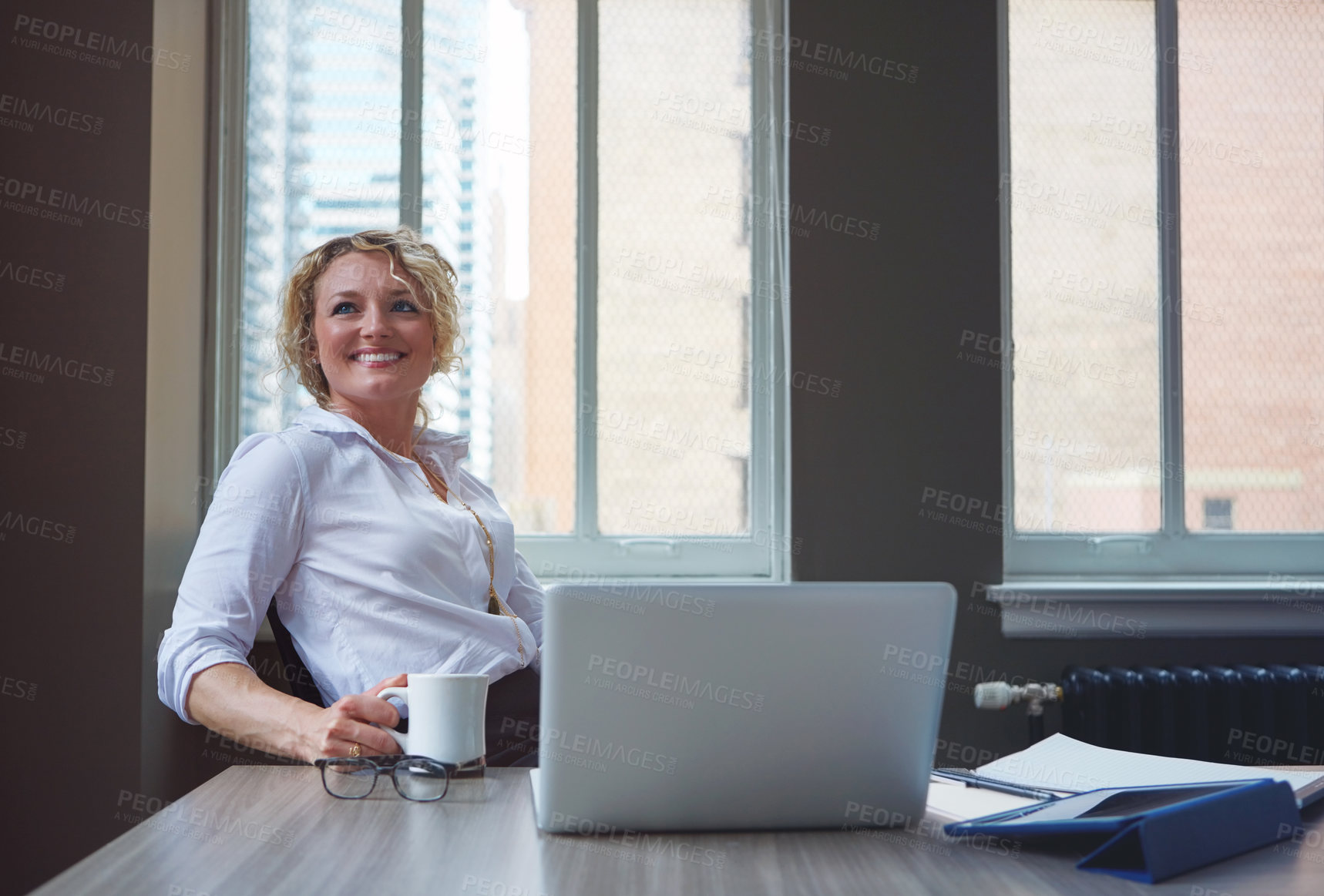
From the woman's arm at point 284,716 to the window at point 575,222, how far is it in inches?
47.9

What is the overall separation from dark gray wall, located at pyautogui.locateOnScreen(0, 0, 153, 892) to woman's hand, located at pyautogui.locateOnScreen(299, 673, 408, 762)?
1.11 meters

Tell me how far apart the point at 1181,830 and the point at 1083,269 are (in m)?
2.18

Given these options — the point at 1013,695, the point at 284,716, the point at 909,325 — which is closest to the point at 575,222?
the point at 909,325

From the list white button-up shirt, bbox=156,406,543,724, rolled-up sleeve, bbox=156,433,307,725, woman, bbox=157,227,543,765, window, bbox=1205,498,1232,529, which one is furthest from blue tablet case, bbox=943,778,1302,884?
window, bbox=1205,498,1232,529

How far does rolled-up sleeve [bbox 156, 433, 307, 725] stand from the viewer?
58.2 inches

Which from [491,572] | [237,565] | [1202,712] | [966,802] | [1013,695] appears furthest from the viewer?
[1202,712]

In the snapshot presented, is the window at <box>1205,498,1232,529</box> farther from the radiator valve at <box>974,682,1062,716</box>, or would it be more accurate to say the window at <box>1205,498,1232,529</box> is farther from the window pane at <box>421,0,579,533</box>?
the window pane at <box>421,0,579,533</box>

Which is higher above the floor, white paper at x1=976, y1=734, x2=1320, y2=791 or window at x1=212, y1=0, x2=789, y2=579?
window at x1=212, y1=0, x2=789, y2=579

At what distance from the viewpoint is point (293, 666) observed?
65.2 inches

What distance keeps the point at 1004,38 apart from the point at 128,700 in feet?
8.67

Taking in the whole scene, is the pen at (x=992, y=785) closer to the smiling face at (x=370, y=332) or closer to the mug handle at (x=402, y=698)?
the mug handle at (x=402, y=698)

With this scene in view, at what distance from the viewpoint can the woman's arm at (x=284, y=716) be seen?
3.99ft

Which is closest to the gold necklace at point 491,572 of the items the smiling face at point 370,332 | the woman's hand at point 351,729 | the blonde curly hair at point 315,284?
the smiling face at point 370,332

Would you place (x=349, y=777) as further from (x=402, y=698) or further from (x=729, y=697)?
(x=729, y=697)
